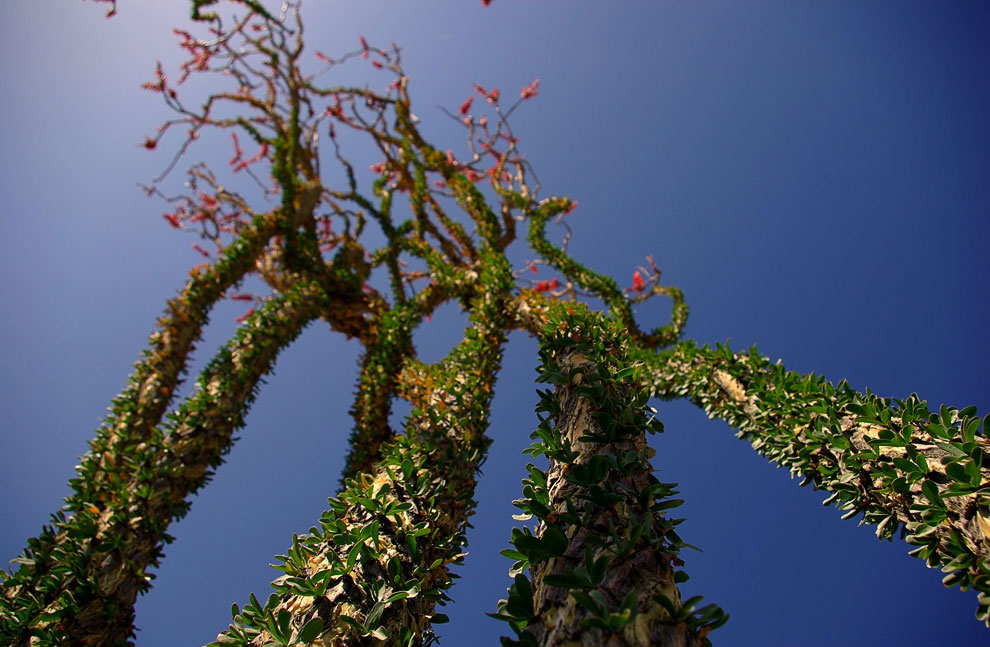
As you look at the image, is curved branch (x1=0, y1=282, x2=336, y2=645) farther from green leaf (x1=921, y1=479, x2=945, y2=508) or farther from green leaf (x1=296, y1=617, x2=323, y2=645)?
green leaf (x1=921, y1=479, x2=945, y2=508)

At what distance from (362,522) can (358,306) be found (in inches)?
202

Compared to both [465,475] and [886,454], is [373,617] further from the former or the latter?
[886,454]

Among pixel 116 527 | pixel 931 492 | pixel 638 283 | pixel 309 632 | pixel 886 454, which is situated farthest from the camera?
pixel 638 283

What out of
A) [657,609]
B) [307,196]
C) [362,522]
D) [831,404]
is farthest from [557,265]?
[657,609]

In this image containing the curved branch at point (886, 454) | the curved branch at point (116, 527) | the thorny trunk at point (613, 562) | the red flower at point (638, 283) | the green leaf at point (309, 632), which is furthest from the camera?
the red flower at point (638, 283)

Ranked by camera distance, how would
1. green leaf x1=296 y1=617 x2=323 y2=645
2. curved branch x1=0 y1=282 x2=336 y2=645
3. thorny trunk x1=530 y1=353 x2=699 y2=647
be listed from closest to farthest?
thorny trunk x1=530 y1=353 x2=699 y2=647 → green leaf x1=296 y1=617 x2=323 y2=645 → curved branch x1=0 y1=282 x2=336 y2=645

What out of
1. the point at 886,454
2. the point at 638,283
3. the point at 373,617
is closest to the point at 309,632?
the point at 373,617

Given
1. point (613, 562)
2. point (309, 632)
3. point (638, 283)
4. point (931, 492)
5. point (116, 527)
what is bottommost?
point (309, 632)

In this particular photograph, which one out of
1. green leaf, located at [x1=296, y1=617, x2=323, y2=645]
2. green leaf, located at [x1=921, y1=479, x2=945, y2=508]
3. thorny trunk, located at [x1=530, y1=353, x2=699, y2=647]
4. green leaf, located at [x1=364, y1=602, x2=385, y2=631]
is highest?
green leaf, located at [x1=921, y1=479, x2=945, y2=508]

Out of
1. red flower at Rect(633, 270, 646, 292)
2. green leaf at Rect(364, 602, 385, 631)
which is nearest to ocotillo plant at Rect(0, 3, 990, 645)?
green leaf at Rect(364, 602, 385, 631)

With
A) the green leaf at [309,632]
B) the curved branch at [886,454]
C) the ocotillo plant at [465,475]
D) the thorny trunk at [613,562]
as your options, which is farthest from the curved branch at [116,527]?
the curved branch at [886,454]

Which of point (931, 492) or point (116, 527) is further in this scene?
point (116, 527)

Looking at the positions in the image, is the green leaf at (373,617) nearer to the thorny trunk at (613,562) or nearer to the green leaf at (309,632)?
the green leaf at (309,632)

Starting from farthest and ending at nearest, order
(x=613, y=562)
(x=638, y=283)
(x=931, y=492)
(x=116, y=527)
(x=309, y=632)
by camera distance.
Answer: (x=638, y=283)
(x=116, y=527)
(x=931, y=492)
(x=309, y=632)
(x=613, y=562)
